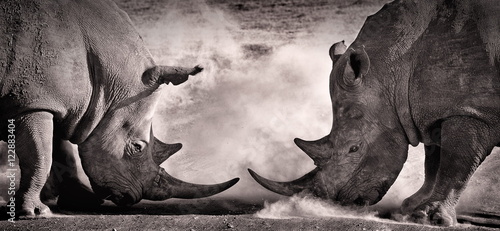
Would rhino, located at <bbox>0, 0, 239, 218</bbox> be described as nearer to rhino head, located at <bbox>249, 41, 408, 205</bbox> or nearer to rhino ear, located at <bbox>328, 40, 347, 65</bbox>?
rhino head, located at <bbox>249, 41, 408, 205</bbox>

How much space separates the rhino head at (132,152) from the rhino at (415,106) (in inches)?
42.7

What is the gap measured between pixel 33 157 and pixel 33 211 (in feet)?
1.66

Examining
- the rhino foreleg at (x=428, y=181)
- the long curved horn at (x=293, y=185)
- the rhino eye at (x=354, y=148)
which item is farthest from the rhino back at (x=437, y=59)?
the long curved horn at (x=293, y=185)

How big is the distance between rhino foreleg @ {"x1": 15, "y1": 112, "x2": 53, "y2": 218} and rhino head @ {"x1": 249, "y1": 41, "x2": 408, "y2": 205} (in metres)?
2.63

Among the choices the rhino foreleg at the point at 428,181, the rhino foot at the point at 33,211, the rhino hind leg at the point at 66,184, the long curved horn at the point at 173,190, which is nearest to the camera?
the rhino foot at the point at 33,211

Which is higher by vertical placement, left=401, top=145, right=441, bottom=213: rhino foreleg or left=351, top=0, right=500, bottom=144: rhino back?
left=351, top=0, right=500, bottom=144: rhino back

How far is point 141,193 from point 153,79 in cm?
119

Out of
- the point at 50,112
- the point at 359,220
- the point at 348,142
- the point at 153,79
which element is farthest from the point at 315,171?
the point at 50,112

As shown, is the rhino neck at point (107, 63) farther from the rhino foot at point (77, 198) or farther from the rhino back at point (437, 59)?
the rhino back at point (437, 59)

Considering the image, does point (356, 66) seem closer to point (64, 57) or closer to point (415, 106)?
point (415, 106)

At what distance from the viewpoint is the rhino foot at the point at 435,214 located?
903cm

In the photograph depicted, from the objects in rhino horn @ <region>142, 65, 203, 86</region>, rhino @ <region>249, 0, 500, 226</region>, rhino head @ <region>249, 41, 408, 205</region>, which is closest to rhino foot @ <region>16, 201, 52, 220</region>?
rhino horn @ <region>142, 65, 203, 86</region>

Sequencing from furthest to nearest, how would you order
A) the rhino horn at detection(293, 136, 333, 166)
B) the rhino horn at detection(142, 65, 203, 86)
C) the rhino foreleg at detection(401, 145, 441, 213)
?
the rhino horn at detection(293, 136, 333, 166) → the rhino horn at detection(142, 65, 203, 86) → the rhino foreleg at detection(401, 145, 441, 213)

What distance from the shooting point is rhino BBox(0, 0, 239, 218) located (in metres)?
9.27
